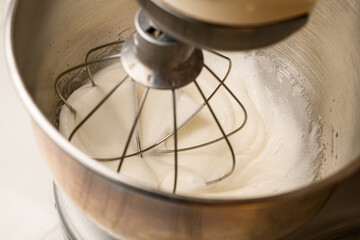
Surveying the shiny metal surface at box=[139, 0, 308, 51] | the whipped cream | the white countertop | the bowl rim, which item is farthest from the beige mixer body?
the white countertop

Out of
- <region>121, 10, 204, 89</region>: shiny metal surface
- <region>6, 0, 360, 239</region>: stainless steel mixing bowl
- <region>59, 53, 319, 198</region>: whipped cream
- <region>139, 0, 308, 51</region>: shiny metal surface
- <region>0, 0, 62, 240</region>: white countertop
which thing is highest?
<region>139, 0, 308, 51</region>: shiny metal surface

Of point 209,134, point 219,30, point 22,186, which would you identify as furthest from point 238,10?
point 22,186

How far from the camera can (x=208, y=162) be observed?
672 millimetres

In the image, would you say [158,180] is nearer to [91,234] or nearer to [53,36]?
[91,234]

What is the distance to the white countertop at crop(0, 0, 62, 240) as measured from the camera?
65 centimetres

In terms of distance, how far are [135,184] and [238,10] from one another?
0.16 metres

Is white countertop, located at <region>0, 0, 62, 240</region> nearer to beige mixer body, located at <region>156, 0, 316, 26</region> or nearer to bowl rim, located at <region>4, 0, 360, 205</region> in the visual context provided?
bowl rim, located at <region>4, 0, 360, 205</region>

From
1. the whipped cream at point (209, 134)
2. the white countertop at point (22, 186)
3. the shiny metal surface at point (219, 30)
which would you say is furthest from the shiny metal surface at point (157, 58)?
the white countertop at point (22, 186)

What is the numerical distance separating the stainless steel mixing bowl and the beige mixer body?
140 mm

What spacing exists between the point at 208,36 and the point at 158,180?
306 mm

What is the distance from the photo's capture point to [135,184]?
1.17 ft

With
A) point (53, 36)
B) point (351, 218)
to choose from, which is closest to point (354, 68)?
point (351, 218)

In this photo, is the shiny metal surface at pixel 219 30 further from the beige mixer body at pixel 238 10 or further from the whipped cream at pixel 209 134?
the whipped cream at pixel 209 134

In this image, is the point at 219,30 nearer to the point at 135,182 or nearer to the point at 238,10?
the point at 238,10
